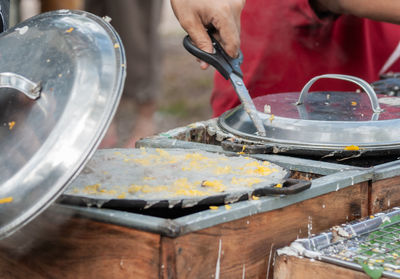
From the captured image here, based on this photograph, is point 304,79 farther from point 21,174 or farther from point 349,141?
point 21,174

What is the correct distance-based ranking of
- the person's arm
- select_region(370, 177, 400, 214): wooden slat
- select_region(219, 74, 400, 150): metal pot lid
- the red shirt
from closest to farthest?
select_region(370, 177, 400, 214): wooden slat → select_region(219, 74, 400, 150): metal pot lid → the person's arm → the red shirt

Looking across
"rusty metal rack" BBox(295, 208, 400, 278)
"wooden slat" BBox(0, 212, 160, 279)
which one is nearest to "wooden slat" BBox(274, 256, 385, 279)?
"rusty metal rack" BBox(295, 208, 400, 278)

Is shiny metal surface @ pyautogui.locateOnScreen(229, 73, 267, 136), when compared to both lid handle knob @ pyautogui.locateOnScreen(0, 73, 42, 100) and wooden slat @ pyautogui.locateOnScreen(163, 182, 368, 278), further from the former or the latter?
lid handle knob @ pyautogui.locateOnScreen(0, 73, 42, 100)

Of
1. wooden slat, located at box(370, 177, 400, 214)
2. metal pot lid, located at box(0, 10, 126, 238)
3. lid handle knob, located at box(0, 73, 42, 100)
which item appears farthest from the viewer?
wooden slat, located at box(370, 177, 400, 214)

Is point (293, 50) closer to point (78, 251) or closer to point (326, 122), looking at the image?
point (326, 122)

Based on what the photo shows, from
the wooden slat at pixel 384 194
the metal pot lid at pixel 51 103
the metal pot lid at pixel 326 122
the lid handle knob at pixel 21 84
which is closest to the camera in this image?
the metal pot lid at pixel 51 103

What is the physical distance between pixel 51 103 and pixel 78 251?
0.33 meters

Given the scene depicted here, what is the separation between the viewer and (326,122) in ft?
5.65

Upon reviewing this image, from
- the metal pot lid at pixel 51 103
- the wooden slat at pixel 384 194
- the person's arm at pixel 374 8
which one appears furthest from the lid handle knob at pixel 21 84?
the person's arm at pixel 374 8

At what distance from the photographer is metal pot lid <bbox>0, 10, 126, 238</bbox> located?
1114 millimetres

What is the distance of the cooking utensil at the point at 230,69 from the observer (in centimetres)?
177

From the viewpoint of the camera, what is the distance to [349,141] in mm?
1668

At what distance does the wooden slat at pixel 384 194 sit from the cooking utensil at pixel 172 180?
0.87 ft

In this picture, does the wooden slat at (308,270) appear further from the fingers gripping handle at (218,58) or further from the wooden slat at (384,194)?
the fingers gripping handle at (218,58)
